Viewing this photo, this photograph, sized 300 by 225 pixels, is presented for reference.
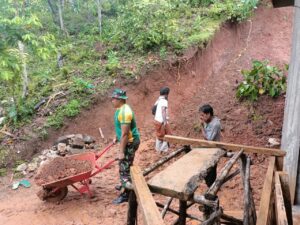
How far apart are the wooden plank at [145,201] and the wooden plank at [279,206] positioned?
1.04 metres

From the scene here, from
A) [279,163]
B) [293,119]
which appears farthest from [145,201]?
[293,119]

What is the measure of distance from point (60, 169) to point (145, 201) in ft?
14.3

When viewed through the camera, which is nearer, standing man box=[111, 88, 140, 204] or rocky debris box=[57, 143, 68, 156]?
standing man box=[111, 88, 140, 204]

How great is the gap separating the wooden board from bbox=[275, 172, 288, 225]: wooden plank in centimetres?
60

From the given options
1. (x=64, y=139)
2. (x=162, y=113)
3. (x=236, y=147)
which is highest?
(x=236, y=147)

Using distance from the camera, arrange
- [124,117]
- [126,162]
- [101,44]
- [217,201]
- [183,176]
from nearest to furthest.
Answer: [217,201]
[183,176]
[124,117]
[126,162]
[101,44]

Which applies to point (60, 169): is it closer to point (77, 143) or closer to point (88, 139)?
point (77, 143)

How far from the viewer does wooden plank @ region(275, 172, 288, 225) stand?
2.61m

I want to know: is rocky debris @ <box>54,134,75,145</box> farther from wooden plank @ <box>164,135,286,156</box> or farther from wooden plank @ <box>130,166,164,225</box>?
wooden plank @ <box>130,166,164,225</box>

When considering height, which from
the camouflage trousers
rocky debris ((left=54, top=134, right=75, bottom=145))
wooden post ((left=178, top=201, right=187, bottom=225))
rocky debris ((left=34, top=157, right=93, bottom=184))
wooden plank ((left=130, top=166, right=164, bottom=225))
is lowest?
rocky debris ((left=54, top=134, right=75, bottom=145))

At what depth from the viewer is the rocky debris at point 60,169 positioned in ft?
20.3

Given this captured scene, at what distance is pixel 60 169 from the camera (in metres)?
6.41

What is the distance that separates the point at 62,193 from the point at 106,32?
9108 mm

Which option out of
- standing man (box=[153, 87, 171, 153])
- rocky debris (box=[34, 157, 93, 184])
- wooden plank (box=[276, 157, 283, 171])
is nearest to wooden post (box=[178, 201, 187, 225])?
wooden plank (box=[276, 157, 283, 171])
